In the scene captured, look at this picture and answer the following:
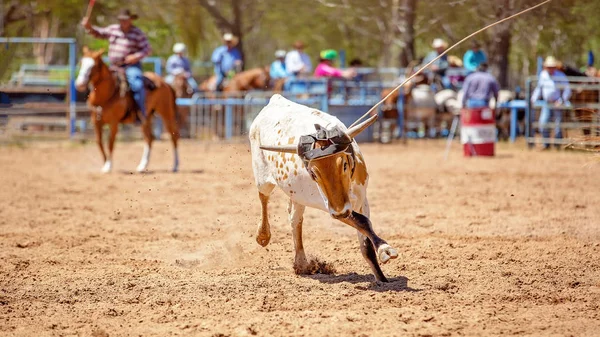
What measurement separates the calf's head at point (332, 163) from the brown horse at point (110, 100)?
8.87m

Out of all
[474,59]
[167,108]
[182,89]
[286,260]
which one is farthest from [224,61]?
[286,260]

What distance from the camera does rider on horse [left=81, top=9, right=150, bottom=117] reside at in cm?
1450

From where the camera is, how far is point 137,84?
1477cm

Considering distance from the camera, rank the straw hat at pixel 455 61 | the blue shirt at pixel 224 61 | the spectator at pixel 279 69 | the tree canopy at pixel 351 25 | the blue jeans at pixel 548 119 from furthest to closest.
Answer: the blue shirt at pixel 224 61
the spectator at pixel 279 69
the straw hat at pixel 455 61
the blue jeans at pixel 548 119
the tree canopy at pixel 351 25

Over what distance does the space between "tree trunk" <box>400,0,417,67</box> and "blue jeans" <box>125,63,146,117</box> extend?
179 inches

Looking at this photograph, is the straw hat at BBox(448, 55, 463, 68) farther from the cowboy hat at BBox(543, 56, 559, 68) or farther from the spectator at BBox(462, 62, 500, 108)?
the spectator at BBox(462, 62, 500, 108)

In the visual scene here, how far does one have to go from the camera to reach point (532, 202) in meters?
10.6

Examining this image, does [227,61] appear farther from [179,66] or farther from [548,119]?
[548,119]

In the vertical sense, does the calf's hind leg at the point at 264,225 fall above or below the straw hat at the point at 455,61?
below

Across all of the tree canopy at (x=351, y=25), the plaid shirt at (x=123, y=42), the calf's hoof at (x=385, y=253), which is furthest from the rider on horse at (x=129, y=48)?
the calf's hoof at (x=385, y=253)

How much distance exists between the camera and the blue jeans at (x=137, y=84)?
Answer: 14.7 meters

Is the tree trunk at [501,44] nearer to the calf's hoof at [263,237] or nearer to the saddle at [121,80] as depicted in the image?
the calf's hoof at [263,237]

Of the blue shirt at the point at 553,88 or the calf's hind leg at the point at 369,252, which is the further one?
the blue shirt at the point at 553,88

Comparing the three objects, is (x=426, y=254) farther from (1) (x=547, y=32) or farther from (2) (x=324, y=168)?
(1) (x=547, y=32)
